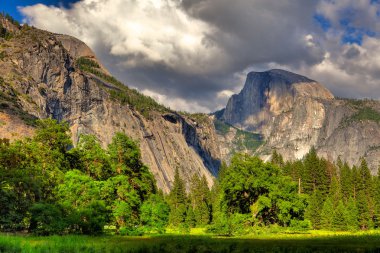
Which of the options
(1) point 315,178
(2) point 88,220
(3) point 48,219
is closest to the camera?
(3) point 48,219

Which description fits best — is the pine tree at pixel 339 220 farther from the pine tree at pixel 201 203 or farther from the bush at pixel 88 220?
the bush at pixel 88 220

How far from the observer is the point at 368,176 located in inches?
4166

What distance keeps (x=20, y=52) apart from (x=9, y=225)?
547 feet

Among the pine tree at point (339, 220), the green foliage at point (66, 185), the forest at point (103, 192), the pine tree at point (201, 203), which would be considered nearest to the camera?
the green foliage at point (66, 185)

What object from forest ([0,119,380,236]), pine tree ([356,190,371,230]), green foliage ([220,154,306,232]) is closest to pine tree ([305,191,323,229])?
pine tree ([356,190,371,230])

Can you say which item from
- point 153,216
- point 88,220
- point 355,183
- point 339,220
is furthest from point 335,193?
point 88,220

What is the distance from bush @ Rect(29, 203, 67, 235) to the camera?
111ft

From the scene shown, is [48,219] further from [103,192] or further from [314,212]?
[314,212]

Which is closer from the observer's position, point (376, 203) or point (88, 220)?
Answer: point (88, 220)

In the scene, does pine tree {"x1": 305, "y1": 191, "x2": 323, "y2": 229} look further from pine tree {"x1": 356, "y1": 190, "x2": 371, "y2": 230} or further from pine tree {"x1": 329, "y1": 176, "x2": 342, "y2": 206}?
pine tree {"x1": 356, "y1": 190, "x2": 371, "y2": 230}

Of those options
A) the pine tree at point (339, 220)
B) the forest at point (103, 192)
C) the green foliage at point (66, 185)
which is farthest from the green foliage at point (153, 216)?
the pine tree at point (339, 220)

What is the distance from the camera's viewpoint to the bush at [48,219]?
111ft

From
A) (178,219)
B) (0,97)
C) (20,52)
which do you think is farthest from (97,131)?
(178,219)

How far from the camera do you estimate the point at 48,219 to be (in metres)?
34.5
